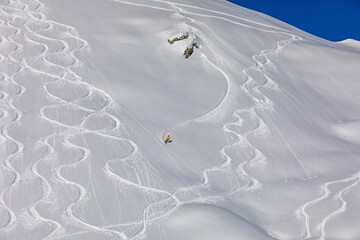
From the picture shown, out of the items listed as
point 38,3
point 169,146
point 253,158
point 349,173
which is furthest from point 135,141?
point 38,3

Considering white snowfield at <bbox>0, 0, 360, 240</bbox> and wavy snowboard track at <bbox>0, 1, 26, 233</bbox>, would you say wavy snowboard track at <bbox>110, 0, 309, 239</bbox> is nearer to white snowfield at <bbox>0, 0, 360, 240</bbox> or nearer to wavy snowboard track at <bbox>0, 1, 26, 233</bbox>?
white snowfield at <bbox>0, 0, 360, 240</bbox>

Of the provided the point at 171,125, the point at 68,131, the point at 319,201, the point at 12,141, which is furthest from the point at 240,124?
the point at 12,141

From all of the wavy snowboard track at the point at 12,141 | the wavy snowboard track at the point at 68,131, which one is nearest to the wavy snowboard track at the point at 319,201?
the wavy snowboard track at the point at 68,131

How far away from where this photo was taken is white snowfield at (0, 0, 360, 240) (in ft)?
5.92

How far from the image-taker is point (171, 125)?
2.30 meters

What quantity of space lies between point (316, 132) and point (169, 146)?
734mm

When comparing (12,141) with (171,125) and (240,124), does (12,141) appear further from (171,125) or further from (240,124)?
(240,124)

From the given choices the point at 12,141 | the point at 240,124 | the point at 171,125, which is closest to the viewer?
the point at 12,141

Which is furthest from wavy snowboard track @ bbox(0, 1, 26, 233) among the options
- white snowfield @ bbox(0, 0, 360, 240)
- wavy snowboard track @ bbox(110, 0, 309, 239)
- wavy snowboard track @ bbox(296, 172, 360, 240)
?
wavy snowboard track @ bbox(296, 172, 360, 240)

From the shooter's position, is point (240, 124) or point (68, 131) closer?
point (68, 131)

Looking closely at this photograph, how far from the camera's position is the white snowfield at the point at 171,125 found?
1805 millimetres

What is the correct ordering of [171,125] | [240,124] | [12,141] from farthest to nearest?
[240,124] < [171,125] < [12,141]

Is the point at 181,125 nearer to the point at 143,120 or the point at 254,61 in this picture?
the point at 143,120

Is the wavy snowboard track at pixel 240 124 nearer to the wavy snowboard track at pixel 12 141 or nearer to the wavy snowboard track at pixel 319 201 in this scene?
the wavy snowboard track at pixel 319 201
